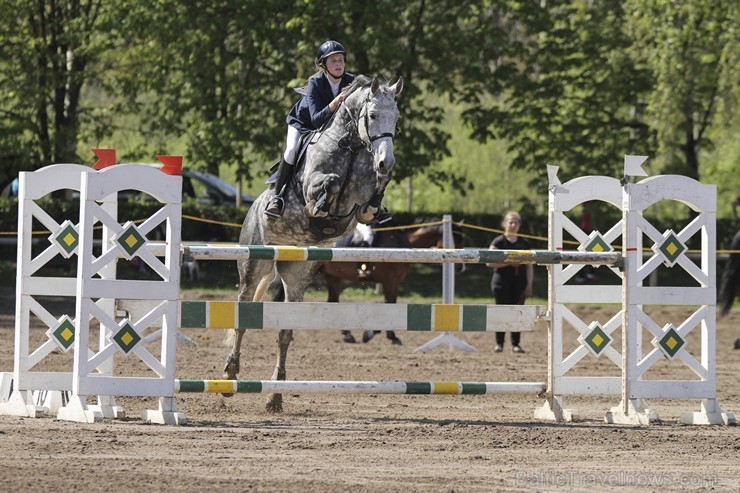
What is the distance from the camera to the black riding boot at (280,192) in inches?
327

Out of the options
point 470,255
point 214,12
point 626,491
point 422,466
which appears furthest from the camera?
point 214,12

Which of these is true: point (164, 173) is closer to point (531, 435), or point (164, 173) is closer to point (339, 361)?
point (531, 435)

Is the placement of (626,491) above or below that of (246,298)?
below

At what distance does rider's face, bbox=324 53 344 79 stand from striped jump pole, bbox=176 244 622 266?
1.70 m

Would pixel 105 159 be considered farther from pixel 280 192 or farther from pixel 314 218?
pixel 314 218

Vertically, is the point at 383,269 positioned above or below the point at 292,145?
below

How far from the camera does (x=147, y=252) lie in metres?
6.92

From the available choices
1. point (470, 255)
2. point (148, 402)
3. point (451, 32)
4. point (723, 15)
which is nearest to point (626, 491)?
point (470, 255)

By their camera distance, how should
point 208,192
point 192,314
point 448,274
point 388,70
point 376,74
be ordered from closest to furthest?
point 192,314 < point 448,274 < point 376,74 < point 388,70 < point 208,192

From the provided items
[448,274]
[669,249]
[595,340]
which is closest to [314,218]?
[595,340]

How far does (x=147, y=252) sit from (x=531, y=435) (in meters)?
2.52

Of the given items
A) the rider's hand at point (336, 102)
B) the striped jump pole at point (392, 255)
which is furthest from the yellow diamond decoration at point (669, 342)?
the rider's hand at point (336, 102)

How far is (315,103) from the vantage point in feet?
27.6

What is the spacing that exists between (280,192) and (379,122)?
1.16 meters
